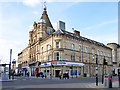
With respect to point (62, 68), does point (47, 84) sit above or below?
above

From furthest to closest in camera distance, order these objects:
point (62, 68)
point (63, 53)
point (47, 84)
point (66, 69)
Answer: point (66, 69) < point (63, 53) < point (62, 68) < point (47, 84)

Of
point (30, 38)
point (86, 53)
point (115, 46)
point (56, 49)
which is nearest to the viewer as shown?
point (56, 49)

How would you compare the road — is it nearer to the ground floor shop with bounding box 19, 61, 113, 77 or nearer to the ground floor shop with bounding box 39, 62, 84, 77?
the ground floor shop with bounding box 19, 61, 113, 77

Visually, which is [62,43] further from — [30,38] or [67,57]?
[30,38]

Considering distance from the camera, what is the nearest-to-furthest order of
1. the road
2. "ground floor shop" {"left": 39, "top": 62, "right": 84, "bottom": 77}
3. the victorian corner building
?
the road, "ground floor shop" {"left": 39, "top": 62, "right": 84, "bottom": 77}, the victorian corner building

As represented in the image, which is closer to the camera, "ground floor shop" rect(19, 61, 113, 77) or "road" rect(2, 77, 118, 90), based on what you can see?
"road" rect(2, 77, 118, 90)

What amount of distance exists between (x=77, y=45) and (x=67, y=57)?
237 inches

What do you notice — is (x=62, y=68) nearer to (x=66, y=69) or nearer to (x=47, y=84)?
(x=66, y=69)

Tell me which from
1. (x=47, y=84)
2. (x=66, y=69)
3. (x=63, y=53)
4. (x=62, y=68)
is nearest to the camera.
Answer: (x=47, y=84)

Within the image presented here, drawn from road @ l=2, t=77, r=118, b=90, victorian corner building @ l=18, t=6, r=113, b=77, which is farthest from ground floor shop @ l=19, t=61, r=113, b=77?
road @ l=2, t=77, r=118, b=90

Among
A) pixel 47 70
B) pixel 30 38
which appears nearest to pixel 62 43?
pixel 47 70

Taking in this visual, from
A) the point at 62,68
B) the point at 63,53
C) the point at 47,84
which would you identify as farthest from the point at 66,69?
the point at 47,84

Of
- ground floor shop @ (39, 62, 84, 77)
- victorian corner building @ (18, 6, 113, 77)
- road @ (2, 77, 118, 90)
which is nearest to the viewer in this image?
road @ (2, 77, 118, 90)

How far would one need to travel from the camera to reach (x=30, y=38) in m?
60.6
